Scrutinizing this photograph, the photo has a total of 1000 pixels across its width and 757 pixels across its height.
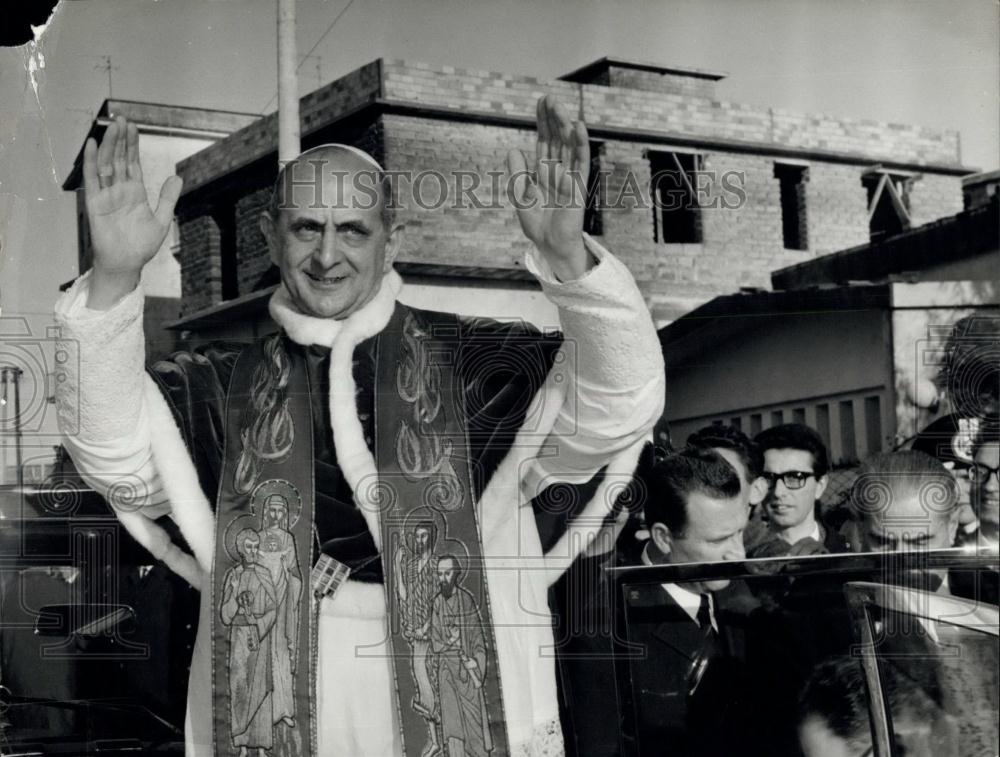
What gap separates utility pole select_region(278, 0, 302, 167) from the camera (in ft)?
10.8

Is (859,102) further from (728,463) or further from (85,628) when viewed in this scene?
(85,628)

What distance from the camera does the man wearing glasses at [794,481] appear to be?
3.29 m

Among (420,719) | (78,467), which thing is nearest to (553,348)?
(420,719)

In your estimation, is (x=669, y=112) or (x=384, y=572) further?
(x=669, y=112)

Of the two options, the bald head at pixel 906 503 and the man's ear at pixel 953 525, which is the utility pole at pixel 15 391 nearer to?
the bald head at pixel 906 503

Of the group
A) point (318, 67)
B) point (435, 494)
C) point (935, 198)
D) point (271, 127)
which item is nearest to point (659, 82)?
point (935, 198)

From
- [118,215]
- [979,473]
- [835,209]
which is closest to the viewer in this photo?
[118,215]

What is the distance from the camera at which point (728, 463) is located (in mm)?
3314

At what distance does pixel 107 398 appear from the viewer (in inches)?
125

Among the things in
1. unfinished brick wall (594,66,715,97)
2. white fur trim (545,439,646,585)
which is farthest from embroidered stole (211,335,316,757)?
unfinished brick wall (594,66,715,97)

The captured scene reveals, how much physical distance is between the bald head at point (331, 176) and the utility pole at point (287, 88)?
0.03m

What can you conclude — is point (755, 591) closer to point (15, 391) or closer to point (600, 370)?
point (600, 370)

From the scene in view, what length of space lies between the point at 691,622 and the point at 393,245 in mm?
1197

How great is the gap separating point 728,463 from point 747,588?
0.32 metres
